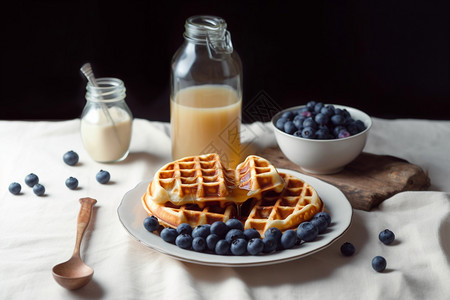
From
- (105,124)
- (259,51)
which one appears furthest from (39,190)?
(259,51)

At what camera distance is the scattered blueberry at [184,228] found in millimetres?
1629

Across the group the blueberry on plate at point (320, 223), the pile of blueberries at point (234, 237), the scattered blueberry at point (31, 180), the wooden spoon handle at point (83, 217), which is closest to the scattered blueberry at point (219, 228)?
the pile of blueberries at point (234, 237)

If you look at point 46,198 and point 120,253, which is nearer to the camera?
point 120,253

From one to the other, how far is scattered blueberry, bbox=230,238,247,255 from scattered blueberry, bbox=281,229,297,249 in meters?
0.10

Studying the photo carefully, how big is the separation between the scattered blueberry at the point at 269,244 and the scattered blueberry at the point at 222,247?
91 millimetres

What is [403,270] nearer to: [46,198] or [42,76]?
[46,198]

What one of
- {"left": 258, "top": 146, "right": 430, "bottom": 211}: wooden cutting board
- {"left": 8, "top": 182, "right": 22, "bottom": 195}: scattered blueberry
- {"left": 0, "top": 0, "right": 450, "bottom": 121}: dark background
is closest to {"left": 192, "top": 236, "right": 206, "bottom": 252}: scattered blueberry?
{"left": 258, "top": 146, "right": 430, "bottom": 211}: wooden cutting board

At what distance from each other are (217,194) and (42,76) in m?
1.81

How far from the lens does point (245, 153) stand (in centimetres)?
237

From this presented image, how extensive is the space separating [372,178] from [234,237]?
0.70m

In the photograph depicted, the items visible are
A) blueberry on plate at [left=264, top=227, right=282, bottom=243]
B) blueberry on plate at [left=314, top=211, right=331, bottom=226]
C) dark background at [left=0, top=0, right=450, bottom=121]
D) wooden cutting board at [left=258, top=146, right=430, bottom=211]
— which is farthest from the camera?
dark background at [left=0, top=0, right=450, bottom=121]

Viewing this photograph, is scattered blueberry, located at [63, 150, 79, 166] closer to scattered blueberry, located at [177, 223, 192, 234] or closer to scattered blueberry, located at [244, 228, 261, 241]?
scattered blueberry, located at [177, 223, 192, 234]

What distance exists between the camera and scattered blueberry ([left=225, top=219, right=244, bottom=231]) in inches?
64.5

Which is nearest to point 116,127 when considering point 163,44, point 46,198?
point 46,198
